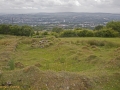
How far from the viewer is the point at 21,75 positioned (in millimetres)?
11562

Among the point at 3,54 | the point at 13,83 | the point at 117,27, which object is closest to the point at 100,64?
the point at 13,83

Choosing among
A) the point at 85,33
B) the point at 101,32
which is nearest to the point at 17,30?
the point at 85,33

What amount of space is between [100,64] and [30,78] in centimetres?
737

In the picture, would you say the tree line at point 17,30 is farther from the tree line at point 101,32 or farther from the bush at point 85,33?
the bush at point 85,33

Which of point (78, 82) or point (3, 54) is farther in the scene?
point (3, 54)

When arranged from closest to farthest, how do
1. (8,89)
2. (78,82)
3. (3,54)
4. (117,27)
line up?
(8,89), (78,82), (3,54), (117,27)

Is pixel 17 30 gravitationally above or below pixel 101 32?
below

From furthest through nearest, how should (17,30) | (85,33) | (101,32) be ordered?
(17,30)
(85,33)
(101,32)

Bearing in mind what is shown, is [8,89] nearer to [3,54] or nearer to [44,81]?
[44,81]

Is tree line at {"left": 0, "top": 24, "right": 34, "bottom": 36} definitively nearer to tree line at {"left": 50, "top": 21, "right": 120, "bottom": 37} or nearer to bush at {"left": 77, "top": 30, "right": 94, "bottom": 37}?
tree line at {"left": 50, "top": 21, "right": 120, "bottom": 37}

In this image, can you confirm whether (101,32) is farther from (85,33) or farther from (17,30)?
(17,30)

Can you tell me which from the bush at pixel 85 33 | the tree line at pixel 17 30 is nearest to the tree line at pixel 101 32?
the bush at pixel 85 33

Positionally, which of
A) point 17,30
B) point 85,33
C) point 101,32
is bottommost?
point 85,33

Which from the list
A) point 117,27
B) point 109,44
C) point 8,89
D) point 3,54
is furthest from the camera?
point 117,27
